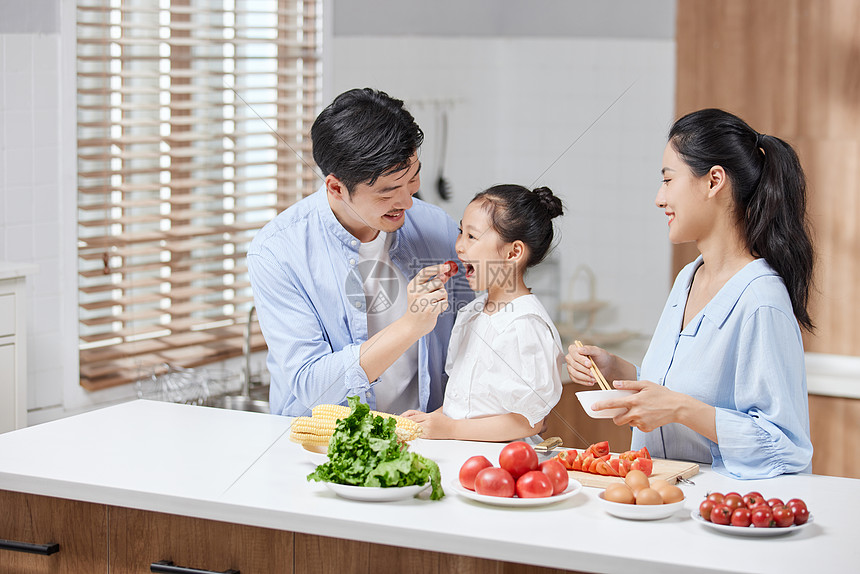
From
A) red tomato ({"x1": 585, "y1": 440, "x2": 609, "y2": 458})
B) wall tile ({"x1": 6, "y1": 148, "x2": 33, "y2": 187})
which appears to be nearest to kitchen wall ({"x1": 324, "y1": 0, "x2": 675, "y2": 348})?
wall tile ({"x1": 6, "y1": 148, "x2": 33, "y2": 187})

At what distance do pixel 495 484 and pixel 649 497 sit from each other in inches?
8.4

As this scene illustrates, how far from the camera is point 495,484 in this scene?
132 centimetres

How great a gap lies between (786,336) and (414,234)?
2.54 feet

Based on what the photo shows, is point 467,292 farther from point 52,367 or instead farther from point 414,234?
point 52,367

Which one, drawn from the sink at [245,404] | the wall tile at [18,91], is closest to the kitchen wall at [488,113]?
the wall tile at [18,91]

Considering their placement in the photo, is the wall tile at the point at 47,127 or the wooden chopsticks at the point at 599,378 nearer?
the wooden chopsticks at the point at 599,378

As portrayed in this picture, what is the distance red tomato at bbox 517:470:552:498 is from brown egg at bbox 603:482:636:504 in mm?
84

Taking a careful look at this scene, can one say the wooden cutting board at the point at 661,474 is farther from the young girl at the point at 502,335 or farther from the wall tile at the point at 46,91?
the wall tile at the point at 46,91

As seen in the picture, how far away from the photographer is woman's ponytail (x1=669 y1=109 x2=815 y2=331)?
154cm

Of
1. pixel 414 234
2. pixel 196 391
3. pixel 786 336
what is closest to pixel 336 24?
pixel 196 391

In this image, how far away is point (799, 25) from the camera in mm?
3070

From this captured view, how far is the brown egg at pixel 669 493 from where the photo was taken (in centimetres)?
129

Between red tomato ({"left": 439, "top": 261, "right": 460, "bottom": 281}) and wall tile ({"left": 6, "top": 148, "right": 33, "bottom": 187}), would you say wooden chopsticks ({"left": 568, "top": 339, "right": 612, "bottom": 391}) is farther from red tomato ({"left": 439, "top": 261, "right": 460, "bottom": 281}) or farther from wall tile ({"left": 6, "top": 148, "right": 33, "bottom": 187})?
wall tile ({"left": 6, "top": 148, "right": 33, "bottom": 187})

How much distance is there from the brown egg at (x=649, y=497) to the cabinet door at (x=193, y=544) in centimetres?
50
